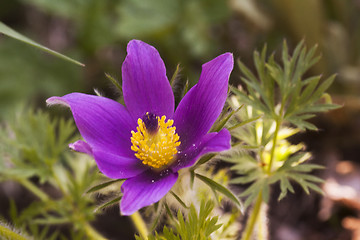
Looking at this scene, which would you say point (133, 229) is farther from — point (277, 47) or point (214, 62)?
point (214, 62)

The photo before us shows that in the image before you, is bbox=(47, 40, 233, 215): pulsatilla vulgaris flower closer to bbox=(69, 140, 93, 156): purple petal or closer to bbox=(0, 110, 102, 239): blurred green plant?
bbox=(69, 140, 93, 156): purple petal

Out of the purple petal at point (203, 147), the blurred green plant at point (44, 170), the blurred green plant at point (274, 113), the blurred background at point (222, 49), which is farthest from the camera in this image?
the blurred background at point (222, 49)

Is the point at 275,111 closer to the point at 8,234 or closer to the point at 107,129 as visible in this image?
the point at 107,129

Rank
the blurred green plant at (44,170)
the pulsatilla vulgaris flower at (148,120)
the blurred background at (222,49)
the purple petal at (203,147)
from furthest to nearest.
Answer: the blurred background at (222,49), the blurred green plant at (44,170), the pulsatilla vulgaris flower at (148,120), the purple petal at (203,147)

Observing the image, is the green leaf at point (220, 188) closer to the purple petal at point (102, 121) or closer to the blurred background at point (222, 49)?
the purple petal at point (102, 121)

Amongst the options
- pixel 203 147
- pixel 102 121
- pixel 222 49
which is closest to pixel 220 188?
pixel 203 147

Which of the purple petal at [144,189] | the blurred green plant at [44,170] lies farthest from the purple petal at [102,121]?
the blurred green plant at [44,170]

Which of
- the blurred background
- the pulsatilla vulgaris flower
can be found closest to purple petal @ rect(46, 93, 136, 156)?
the pulsatilla vulgaris flower
